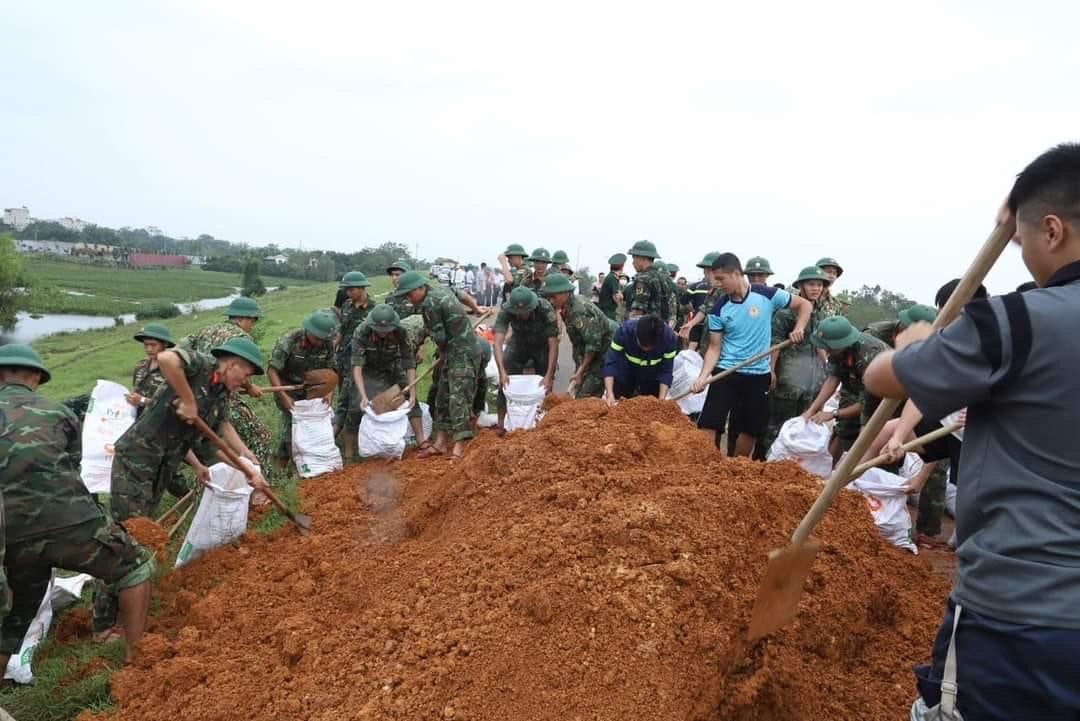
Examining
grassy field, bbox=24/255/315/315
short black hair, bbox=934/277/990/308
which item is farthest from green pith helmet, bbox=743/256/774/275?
grassy field, bbox=24/255/315/315

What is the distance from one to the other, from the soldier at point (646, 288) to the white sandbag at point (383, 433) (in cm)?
341

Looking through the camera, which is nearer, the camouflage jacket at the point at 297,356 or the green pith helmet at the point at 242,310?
the green pith helmet at the point at 242,310

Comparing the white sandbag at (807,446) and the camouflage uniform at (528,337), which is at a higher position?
the camouflage uniform at (528,337)

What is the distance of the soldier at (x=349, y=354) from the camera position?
6.60 meters

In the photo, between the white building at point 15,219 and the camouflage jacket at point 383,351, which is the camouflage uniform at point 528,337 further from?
the white building at point 15,219

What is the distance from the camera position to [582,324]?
251 inches

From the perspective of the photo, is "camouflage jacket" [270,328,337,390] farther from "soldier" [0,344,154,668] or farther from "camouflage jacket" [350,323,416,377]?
"soldier" [0,344,154,668]

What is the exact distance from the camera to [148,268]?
76.8 metres

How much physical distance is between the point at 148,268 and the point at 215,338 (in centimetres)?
8339

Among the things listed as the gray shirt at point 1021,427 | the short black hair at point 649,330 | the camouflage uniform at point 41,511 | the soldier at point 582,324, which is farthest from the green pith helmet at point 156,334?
the gray shirt at point 1021,427

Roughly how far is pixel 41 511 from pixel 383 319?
3.29 meters

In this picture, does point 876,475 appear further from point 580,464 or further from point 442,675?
point 442,675

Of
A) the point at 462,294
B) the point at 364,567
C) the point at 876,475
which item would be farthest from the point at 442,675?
the point at 462,294

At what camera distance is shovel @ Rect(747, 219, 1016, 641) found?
1.64 metres
